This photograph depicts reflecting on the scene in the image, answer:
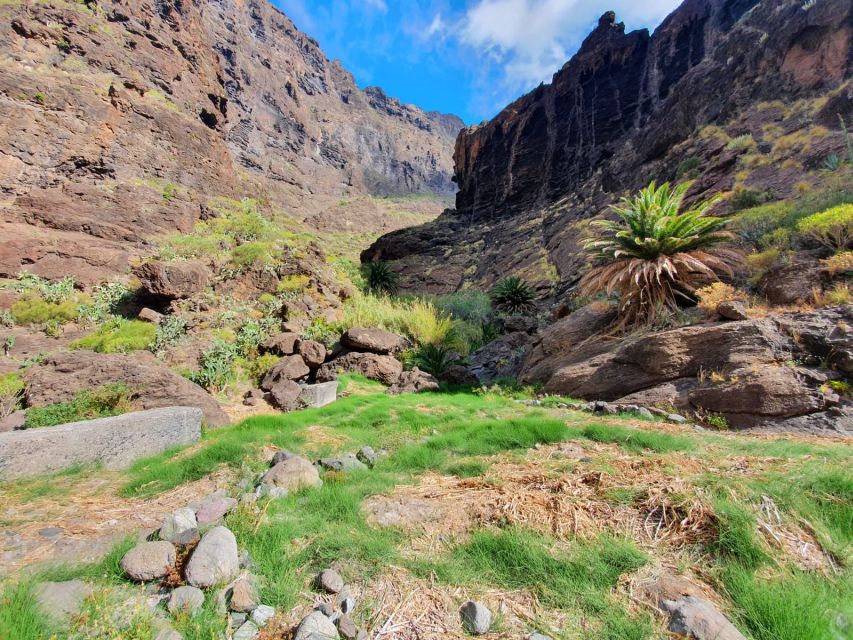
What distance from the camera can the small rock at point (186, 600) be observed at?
1561 mm

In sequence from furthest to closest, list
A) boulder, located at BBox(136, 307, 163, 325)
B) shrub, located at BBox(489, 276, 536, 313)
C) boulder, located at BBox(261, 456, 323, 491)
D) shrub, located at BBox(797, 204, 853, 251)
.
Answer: shrub, located at BBox(489, 276, 536, 313), boulder, located at BBox(136, 307, 163, 325), shrub, located at BBox(797, 204, 853, 251), boulder, located at BBox(261, 456, 323, 491)

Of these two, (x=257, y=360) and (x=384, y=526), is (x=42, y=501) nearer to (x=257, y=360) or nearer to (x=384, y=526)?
(x=384, y=526)

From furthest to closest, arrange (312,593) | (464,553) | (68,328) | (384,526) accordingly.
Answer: (68,328), (384,526), (464,553), (312,593)

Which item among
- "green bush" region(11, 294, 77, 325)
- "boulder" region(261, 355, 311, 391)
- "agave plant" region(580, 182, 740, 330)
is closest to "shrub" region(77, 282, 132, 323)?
"green bush" region(11, 294, 77, 325)

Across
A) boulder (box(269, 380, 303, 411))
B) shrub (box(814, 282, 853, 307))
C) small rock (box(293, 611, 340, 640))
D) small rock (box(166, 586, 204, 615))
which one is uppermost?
shrub (box(814, 282, 853, 307))

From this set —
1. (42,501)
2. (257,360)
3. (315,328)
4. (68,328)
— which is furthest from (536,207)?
(42,501)

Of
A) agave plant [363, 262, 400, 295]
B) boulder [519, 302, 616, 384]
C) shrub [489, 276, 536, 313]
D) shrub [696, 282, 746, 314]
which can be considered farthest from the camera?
agave plant [363, 262, 400, 295]

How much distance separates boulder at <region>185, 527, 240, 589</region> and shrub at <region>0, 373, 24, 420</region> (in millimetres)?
5694

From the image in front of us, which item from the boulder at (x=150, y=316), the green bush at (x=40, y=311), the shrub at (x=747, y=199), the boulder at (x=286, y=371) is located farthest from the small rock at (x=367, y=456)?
the shrub at (x=747, y=199)

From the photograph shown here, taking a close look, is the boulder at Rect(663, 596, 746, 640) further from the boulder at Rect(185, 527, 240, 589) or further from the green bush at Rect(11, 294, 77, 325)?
the green bush at Rect(11, 294, 77, 325)

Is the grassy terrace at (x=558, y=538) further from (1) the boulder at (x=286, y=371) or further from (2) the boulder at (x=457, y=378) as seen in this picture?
(2) the boulder at (x=457, y=378)

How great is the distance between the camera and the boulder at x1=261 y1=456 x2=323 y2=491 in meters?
2.88

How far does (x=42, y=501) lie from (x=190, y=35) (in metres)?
41.0

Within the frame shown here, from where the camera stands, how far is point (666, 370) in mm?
5605
